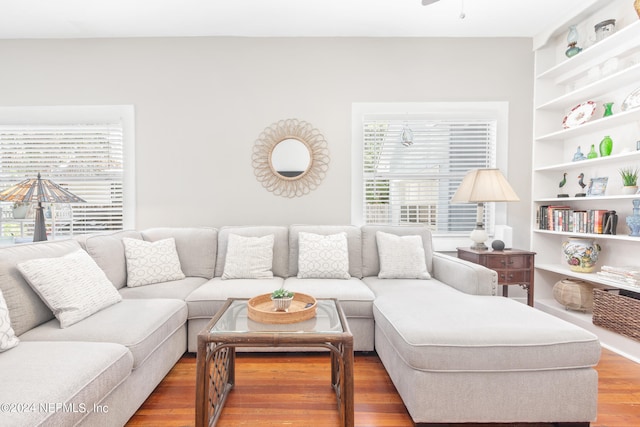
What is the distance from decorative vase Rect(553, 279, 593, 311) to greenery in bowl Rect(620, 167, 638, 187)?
96cm

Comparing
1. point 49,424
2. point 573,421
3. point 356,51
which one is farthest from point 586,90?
point 49,424

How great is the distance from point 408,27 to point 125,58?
2.87m

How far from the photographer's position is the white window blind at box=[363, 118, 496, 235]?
134 inches

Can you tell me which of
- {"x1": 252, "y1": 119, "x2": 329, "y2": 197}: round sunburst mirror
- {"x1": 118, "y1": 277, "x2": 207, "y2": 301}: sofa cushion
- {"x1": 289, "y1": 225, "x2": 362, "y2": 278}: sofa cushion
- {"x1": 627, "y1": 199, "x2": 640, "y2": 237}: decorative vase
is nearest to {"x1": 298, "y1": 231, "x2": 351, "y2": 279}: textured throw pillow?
{"x1": 289, "y1": 225, "x2": 362, "y2": 278}: sofa cushion

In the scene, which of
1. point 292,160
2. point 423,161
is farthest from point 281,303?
point 423,161

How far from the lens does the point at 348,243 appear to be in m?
2.99

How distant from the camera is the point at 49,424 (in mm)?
1035

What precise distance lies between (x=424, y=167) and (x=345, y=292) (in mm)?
1743

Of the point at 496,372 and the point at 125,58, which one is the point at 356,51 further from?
the point at 496,372

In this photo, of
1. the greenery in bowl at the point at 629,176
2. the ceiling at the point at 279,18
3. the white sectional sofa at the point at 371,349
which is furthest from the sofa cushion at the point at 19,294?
the greenery in bowl at the point at 629,176

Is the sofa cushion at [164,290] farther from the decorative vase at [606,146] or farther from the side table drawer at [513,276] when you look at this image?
the decorative vase at [606,146]

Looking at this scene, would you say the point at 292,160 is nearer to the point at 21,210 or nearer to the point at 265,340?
the point at 265,340

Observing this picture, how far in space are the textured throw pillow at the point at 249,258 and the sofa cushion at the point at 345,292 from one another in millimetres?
282

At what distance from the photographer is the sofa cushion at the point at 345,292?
2324mm
